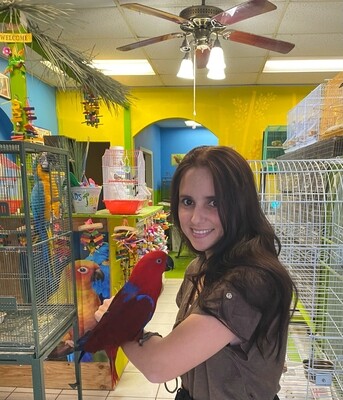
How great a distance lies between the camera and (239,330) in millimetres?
728

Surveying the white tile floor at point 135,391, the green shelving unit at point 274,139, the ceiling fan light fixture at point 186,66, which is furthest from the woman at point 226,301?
the green shelving unit at point 274,139

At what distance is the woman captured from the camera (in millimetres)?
728

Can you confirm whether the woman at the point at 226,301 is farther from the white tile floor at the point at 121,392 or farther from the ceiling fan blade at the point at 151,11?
the ceiling fan blade at the point at 151,11

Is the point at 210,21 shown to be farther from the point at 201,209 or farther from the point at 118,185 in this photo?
the point at 201,209

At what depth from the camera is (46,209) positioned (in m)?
1.65

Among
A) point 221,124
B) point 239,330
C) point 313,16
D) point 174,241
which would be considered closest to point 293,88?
point 221,124

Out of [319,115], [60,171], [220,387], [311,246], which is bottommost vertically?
[220,387]

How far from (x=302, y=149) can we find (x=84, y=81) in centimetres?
171

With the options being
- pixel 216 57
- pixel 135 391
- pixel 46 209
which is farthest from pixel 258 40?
pixel 135 391

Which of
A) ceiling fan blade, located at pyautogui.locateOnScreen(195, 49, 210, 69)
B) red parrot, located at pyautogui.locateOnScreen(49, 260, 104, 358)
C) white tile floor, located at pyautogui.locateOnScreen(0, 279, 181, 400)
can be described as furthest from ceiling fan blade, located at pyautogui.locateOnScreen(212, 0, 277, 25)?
white tile floor, located at pyautogui.locateOnScreen(0, 279, 181, 400)

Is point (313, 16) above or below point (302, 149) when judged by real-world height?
above

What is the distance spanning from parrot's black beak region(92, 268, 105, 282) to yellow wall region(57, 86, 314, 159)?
290 cm

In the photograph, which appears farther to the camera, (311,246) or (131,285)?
(311,246)

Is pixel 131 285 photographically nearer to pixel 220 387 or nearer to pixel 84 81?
pixel 220 387
